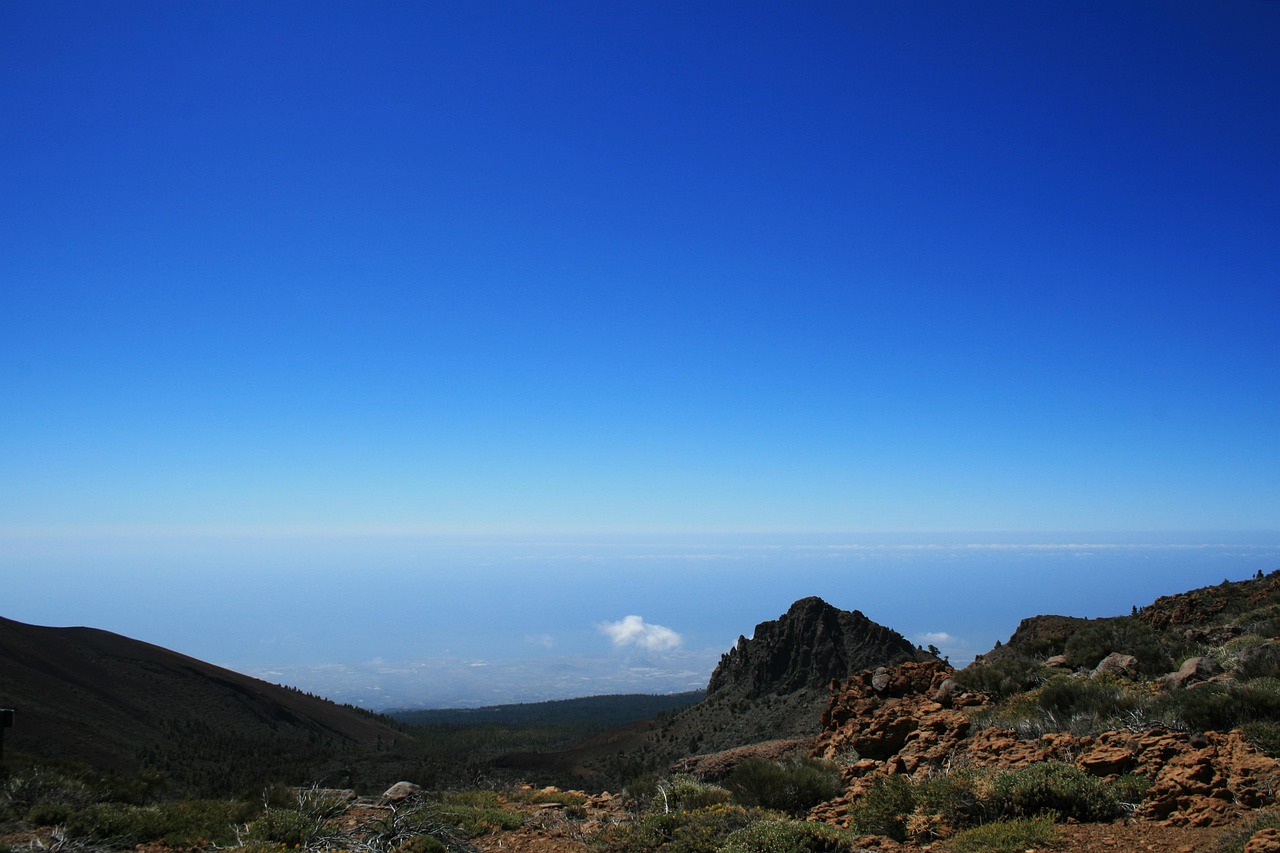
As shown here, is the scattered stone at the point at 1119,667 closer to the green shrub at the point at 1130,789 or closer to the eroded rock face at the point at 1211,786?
the eroded rock face at the point at 1211,786

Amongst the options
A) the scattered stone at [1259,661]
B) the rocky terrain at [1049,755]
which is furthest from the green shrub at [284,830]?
the scattered stone at [1259,661]

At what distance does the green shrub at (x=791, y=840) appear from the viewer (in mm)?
8484

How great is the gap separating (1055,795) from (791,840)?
327cm

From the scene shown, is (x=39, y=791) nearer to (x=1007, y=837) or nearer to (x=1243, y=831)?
(x=1007, y=837)

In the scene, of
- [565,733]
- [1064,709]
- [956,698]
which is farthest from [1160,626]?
[565,733]

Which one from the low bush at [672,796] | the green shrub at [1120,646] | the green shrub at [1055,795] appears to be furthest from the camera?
the green shrub at [1120,646]

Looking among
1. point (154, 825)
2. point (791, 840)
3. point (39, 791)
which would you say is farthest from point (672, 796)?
point (39, 791)

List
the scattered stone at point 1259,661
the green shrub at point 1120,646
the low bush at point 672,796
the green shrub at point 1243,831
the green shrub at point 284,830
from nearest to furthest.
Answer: the green shrub at point 1243,831 → the green shrub at point 284,830 → the scattered stone at point 1259,661 → the low bush at point 672,796 → the green shrub at point 1120,646

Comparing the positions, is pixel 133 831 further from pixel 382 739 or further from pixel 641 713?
pixel 641 713

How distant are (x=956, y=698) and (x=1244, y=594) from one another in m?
11.5

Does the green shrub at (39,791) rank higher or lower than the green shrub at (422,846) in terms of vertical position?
higher

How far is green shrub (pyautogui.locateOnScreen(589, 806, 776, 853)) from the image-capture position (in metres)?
9.32

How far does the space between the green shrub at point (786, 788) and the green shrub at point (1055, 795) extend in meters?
3.25

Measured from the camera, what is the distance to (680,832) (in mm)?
9672
